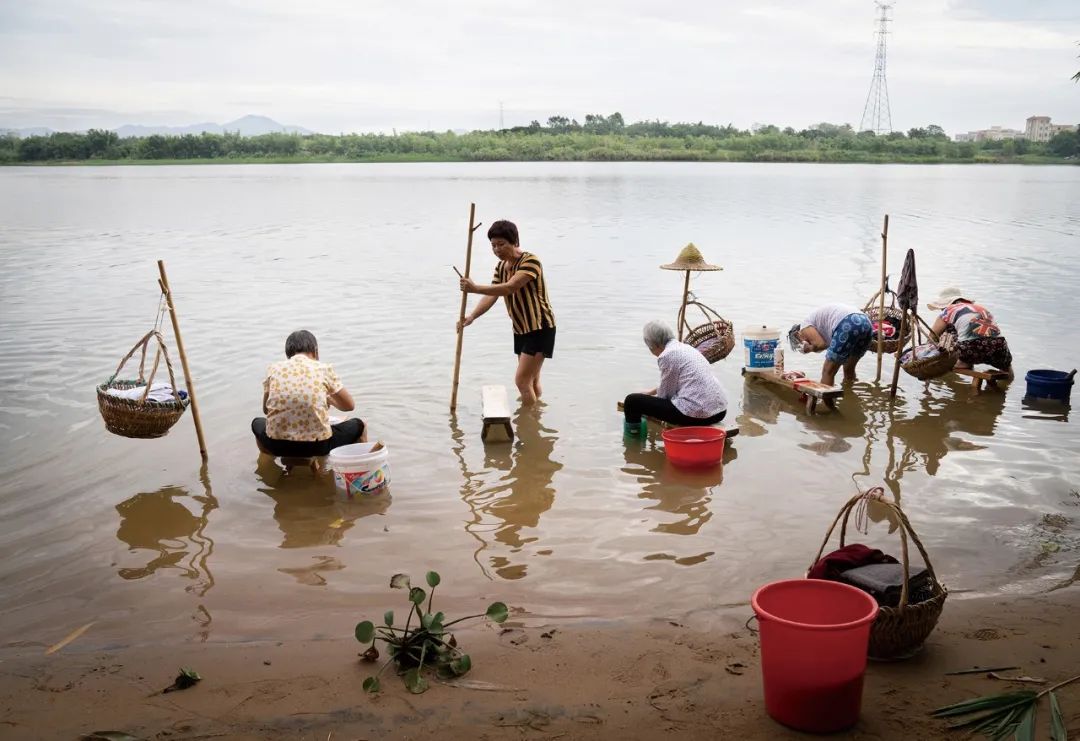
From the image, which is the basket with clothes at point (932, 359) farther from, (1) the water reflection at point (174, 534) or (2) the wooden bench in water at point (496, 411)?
(1) the water reflection at point (174, 534)

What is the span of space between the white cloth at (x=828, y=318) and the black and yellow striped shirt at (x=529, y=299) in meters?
2.87

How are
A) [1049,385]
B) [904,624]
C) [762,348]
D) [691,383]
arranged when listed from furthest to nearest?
[762,348], [1049,385], [691,383], [904,624]

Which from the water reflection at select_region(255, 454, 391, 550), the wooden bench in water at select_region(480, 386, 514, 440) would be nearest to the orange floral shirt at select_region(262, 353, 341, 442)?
the water reflection at select_region(255, 454, 391, 550)

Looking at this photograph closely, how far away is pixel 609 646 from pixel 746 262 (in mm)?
14196

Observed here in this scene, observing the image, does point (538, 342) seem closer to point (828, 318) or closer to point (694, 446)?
point (694, 446)

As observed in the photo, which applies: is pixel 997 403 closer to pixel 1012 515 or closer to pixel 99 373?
pixel 1012 515

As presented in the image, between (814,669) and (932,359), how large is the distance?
5.34m

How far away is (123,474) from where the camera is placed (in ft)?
A: 20.2

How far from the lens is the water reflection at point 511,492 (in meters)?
4.86

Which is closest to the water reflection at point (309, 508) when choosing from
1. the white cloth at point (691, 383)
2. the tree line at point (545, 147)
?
the white cloth at point (691, 383)

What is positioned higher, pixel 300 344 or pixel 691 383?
pixel 300 344

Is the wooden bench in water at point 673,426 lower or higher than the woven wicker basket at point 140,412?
lower

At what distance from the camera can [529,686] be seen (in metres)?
3.46

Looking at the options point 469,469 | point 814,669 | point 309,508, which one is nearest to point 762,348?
point 469,469
